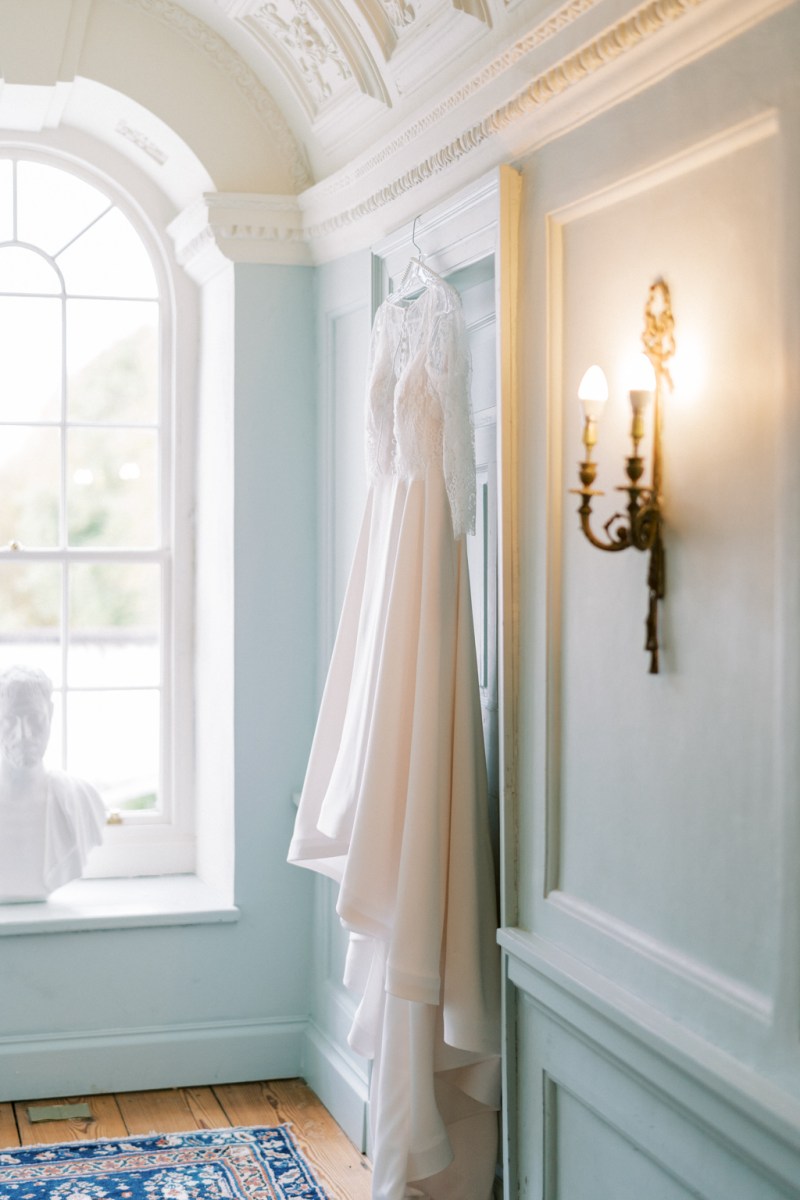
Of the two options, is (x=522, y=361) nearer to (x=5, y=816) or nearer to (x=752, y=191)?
(x=752, y=191)

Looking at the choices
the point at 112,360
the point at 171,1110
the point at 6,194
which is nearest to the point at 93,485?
the point at 112,360

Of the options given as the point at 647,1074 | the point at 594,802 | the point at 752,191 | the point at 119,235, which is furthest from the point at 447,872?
the point at 119,235

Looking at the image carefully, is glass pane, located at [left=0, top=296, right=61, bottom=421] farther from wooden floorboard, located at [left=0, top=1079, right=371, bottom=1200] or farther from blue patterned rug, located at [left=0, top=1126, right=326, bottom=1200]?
blue patterned rug, located at [left=0, top=1126, right=326, bottom=1200]

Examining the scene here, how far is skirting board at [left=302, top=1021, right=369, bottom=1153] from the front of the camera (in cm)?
327

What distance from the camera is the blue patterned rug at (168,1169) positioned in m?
3.03

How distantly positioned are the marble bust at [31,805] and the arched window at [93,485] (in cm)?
27

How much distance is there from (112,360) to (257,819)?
1491 millimetres

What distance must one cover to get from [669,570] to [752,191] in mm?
542

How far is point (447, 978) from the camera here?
8.42 feet

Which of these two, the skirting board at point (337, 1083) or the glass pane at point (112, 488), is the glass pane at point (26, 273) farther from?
the skirting board at point (337, 1083)

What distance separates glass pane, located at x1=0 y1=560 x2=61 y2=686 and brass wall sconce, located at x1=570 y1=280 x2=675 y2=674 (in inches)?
96.5

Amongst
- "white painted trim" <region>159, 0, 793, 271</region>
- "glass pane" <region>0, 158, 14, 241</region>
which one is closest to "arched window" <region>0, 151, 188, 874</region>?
"glass pane" <region>0, 158, 14, 241</region>

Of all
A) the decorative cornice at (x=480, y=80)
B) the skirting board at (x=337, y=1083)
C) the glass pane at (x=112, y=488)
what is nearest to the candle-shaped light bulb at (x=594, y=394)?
the decorative cornice at (x=480, y=80)

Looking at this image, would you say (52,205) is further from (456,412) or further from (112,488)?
(456,412)
